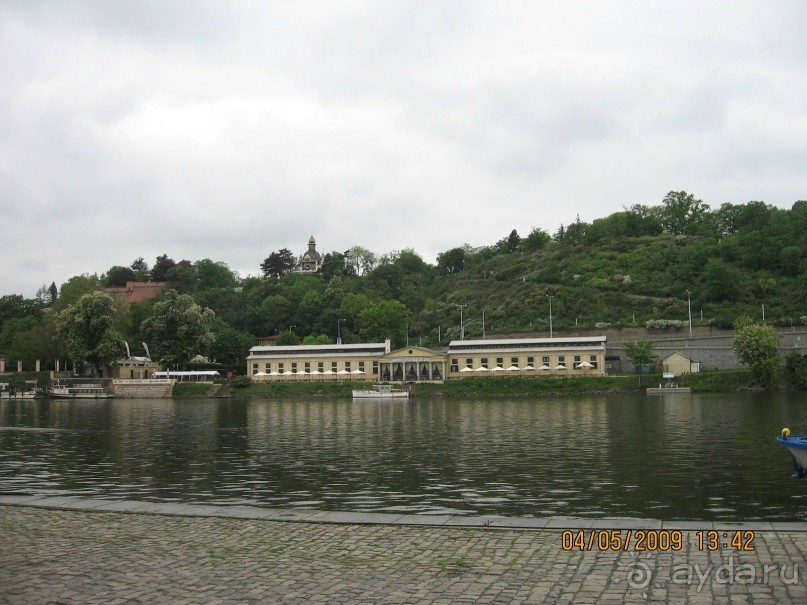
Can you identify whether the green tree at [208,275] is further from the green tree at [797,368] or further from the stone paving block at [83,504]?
the stone paving block at [83,504]

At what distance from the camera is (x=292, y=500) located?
21750mm

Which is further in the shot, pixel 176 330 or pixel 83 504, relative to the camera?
pixel 176 330

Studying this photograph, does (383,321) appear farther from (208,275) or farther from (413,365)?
(208,275)

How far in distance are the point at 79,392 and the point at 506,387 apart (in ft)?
207

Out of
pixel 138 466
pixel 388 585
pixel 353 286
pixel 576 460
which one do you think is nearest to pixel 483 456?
pixel 576 460

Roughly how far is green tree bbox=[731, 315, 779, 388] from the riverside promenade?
7990 cm

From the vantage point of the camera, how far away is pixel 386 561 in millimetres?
12938

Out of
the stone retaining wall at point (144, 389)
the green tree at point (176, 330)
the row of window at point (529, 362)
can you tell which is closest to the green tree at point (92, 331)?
the stone retaining wall at point (144, 389)

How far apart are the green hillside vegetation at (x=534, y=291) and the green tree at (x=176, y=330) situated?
993mm

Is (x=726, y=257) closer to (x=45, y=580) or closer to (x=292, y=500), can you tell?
(x=292, y=500)

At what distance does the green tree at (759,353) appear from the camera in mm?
86812

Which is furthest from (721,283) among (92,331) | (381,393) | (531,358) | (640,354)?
(92,331)

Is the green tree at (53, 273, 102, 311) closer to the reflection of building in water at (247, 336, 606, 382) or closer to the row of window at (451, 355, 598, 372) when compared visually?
the reflection of building in water at (247, 336, 606, 382)

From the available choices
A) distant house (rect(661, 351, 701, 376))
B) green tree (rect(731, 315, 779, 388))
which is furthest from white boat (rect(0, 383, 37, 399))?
green tree (rect(731, 315, 779, 388))
